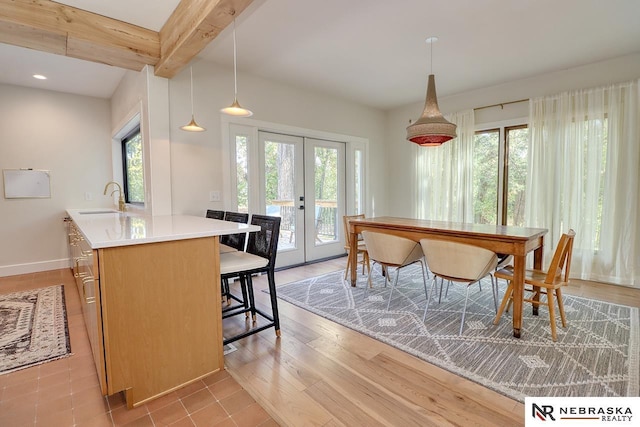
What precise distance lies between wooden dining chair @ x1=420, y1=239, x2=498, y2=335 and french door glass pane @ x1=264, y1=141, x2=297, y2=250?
2349 mm

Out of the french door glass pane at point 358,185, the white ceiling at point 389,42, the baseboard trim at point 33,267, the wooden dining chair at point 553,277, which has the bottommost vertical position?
the baseboard trim at point 33,267

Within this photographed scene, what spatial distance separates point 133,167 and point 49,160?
122cm

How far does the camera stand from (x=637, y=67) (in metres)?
3.48

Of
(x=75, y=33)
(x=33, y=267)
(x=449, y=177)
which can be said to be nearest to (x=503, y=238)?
(x=449, y=177)

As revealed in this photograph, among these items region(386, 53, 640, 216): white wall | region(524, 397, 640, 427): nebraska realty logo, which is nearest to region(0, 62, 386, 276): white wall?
region(386, 53, 640, 216): white wall

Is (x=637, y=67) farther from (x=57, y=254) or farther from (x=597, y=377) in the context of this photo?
(x=57, y=254)

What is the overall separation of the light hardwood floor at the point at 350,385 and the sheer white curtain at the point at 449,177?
326 cm

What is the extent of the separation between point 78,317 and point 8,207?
8.54 ft

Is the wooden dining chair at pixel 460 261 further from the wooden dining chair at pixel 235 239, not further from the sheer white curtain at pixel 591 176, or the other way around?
the sheer white curtain at pixel 591 176

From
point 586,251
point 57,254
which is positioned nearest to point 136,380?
point 57,254

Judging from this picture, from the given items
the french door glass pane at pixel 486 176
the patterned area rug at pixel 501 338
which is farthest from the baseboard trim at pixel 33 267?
the french door glass pane at pixel 486 176

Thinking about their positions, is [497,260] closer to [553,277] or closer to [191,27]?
[553,277]

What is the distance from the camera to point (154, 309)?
1.69 metres

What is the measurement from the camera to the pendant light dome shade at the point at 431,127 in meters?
2.77
